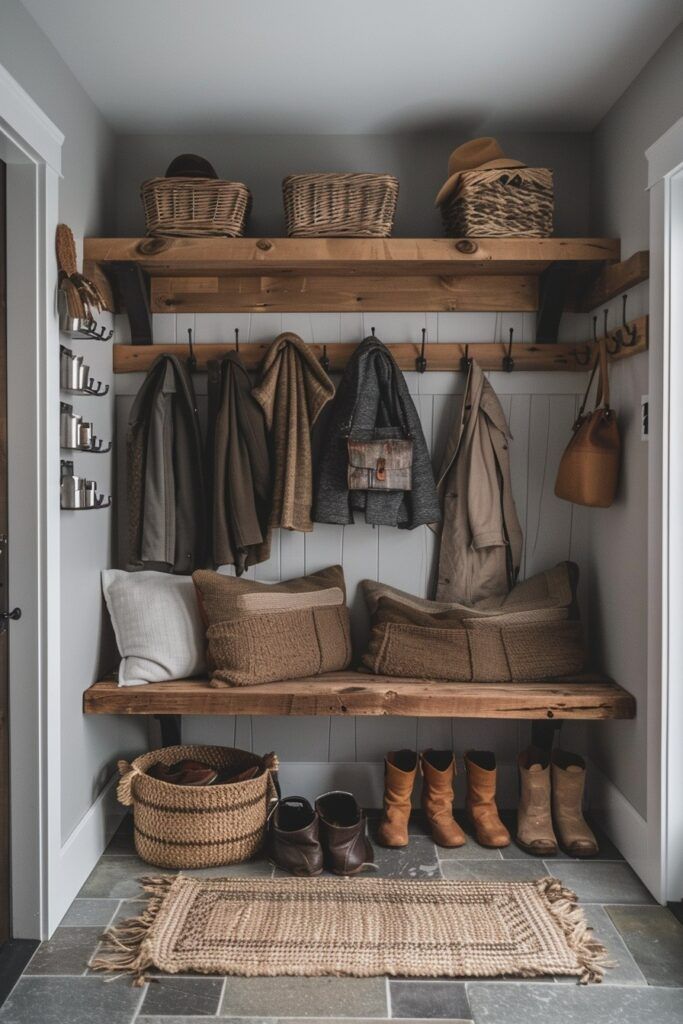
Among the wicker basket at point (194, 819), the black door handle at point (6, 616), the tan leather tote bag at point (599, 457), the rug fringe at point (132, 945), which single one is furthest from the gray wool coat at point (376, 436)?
the rug fringe at point (132, 945)

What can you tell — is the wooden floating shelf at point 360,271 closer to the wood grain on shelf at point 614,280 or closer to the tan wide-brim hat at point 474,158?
the wood grain on shelf at point 614,280

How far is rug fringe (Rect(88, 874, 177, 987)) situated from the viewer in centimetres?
219

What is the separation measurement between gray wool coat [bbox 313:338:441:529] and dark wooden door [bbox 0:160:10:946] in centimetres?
112

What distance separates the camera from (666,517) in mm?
2447

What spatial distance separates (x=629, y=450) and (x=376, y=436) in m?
0.83

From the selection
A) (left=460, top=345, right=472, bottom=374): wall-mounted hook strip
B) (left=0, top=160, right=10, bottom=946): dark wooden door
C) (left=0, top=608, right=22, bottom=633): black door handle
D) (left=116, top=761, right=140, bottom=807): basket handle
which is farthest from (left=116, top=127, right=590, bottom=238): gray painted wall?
(left=116, top=761, right=140, bottom=807): basket handle

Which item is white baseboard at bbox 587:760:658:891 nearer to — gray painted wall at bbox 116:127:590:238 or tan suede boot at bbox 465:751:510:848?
tan suede boot at bbox 465:751:510:848

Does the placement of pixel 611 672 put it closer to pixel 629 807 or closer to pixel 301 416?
pixel 629 807

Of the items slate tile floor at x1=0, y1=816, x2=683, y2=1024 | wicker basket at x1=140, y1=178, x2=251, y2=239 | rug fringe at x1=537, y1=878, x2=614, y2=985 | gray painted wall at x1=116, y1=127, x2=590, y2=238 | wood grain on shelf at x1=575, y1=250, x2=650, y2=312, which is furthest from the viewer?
gray painted wall at x1=116, y1=127, x2=590, y2=238

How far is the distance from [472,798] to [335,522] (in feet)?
3.51

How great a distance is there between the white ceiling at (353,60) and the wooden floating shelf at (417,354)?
0.78 m

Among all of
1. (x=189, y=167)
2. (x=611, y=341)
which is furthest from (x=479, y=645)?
(x=189, y=167)

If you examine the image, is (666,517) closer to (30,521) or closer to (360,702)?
(360,702)

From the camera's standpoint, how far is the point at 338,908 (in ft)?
8.05
